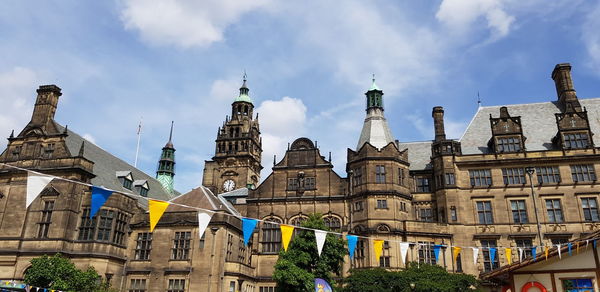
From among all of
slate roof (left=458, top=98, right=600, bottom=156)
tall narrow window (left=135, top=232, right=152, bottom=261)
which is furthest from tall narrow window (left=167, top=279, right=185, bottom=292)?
slate roof (left=458, top=98, right=600, bottom=156)

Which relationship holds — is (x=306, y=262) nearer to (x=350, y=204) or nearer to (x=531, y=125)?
(x=350, y=204)

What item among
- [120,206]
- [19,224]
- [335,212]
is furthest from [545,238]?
[19,224]

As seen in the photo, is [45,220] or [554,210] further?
[554,210]

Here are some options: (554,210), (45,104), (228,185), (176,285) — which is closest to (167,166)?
(228,185)

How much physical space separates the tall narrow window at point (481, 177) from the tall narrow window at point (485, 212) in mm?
1788

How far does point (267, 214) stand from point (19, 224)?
71.5 ft

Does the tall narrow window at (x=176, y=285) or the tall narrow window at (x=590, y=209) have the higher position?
the tall narrow window at (x=590, y=209)

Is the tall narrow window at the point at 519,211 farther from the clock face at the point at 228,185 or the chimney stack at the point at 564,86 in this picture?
the clock face at the point at 228,185

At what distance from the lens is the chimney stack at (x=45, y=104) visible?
43156 millimetres

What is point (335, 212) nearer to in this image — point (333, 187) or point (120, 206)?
point (333, 187)

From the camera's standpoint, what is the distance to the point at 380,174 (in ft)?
137

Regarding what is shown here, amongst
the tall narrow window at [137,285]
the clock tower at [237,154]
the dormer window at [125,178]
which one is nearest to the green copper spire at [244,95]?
the clock tower at [237,154]

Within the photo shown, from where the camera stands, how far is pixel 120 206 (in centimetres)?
3975

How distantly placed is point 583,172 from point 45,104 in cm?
5117
